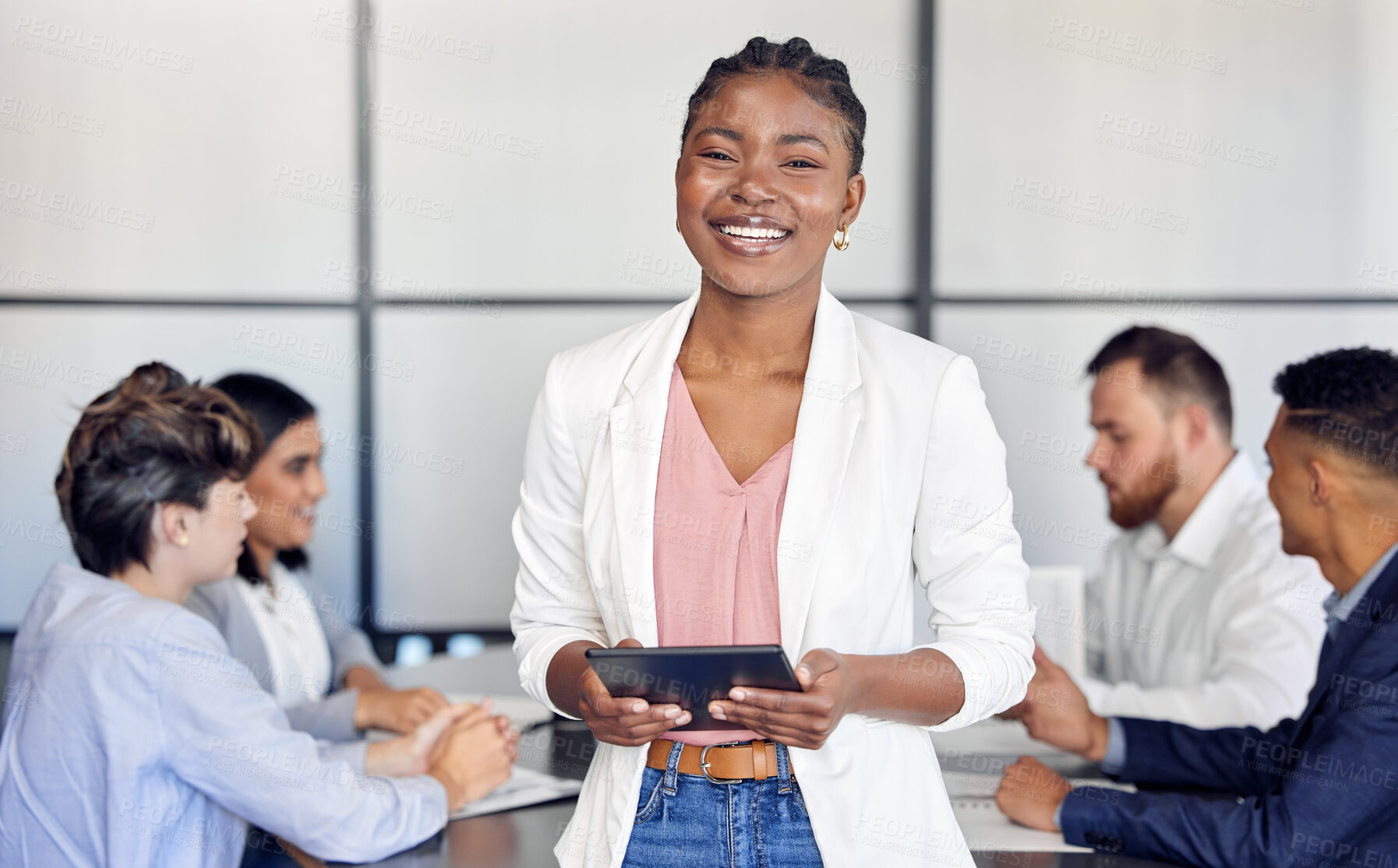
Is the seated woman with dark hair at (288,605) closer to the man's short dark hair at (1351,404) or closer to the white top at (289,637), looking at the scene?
the white top at (289,637)

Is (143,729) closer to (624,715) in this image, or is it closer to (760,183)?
(624,715)

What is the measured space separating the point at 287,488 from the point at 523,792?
48.5 inches

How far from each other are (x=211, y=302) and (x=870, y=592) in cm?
314

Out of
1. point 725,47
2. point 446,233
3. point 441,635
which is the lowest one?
point 441,635

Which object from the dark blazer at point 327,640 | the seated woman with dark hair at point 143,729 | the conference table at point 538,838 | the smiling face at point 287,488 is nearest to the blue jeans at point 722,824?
the conference table at point 538,838

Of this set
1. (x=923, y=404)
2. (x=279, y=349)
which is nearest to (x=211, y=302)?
(x=279, y=349)

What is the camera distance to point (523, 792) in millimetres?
2006

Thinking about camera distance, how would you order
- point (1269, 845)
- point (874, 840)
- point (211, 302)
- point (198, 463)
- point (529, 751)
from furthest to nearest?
point (211, 302), point (529, 751), point (198, 463), point (1269, 845), point (874, 840)

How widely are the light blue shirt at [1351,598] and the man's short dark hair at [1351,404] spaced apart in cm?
15

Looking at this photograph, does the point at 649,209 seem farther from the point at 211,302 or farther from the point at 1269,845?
the point at 1269,845

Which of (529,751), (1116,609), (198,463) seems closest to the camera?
(198,463)

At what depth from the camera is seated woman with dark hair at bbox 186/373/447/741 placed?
2414 millimetres

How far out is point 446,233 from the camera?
12.7 ft

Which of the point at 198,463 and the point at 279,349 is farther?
the point at 279,349
